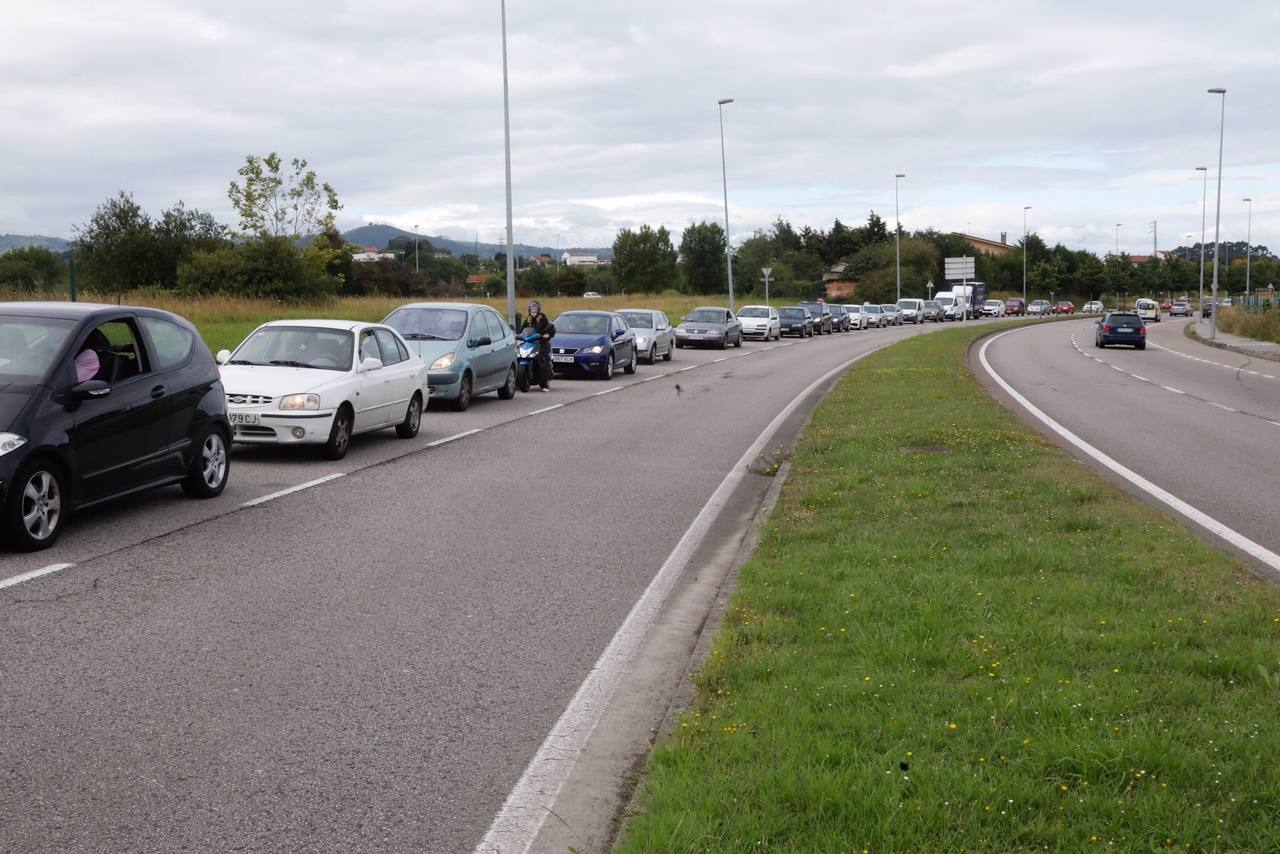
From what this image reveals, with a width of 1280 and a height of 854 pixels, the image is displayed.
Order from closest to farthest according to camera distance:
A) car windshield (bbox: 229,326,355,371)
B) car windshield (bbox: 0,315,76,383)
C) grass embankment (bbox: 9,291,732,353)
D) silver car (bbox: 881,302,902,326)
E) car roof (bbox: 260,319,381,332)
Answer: car windshield (bbox: 0,315,76,383) → car windshield (bbox: 229,326,355,371) → car roof (bbox: 260,319,381,332) → grass embankment (bbox: 9,291,732,353) → silver car (bbox: 881,302,902,326)

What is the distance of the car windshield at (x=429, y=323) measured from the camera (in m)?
20.0

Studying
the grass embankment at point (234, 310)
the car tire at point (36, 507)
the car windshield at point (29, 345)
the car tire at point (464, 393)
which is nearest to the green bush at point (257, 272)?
the grass embankment at point (234, 310)

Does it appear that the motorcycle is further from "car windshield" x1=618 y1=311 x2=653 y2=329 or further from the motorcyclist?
"car windshield" x1=618 y1=311 x2=653 y2=329

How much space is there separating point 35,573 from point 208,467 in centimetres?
305

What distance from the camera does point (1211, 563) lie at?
7.14 m

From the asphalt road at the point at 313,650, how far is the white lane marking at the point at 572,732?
71 millimetres

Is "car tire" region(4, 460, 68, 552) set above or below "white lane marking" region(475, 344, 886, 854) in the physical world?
above

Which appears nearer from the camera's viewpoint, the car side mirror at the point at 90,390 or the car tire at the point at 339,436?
the car side mirror at the point at 90,390

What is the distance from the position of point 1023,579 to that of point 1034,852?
3389 millimetres

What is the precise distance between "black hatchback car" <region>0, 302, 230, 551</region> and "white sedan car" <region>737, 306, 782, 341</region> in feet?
147

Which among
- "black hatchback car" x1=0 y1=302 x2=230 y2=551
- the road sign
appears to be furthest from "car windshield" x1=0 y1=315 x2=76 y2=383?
the road sign

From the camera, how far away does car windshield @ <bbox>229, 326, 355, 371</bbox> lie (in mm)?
14016

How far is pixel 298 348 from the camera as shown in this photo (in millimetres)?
14250

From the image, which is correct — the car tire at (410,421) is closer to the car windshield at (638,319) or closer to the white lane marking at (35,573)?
the white lane marking at (35,573)
